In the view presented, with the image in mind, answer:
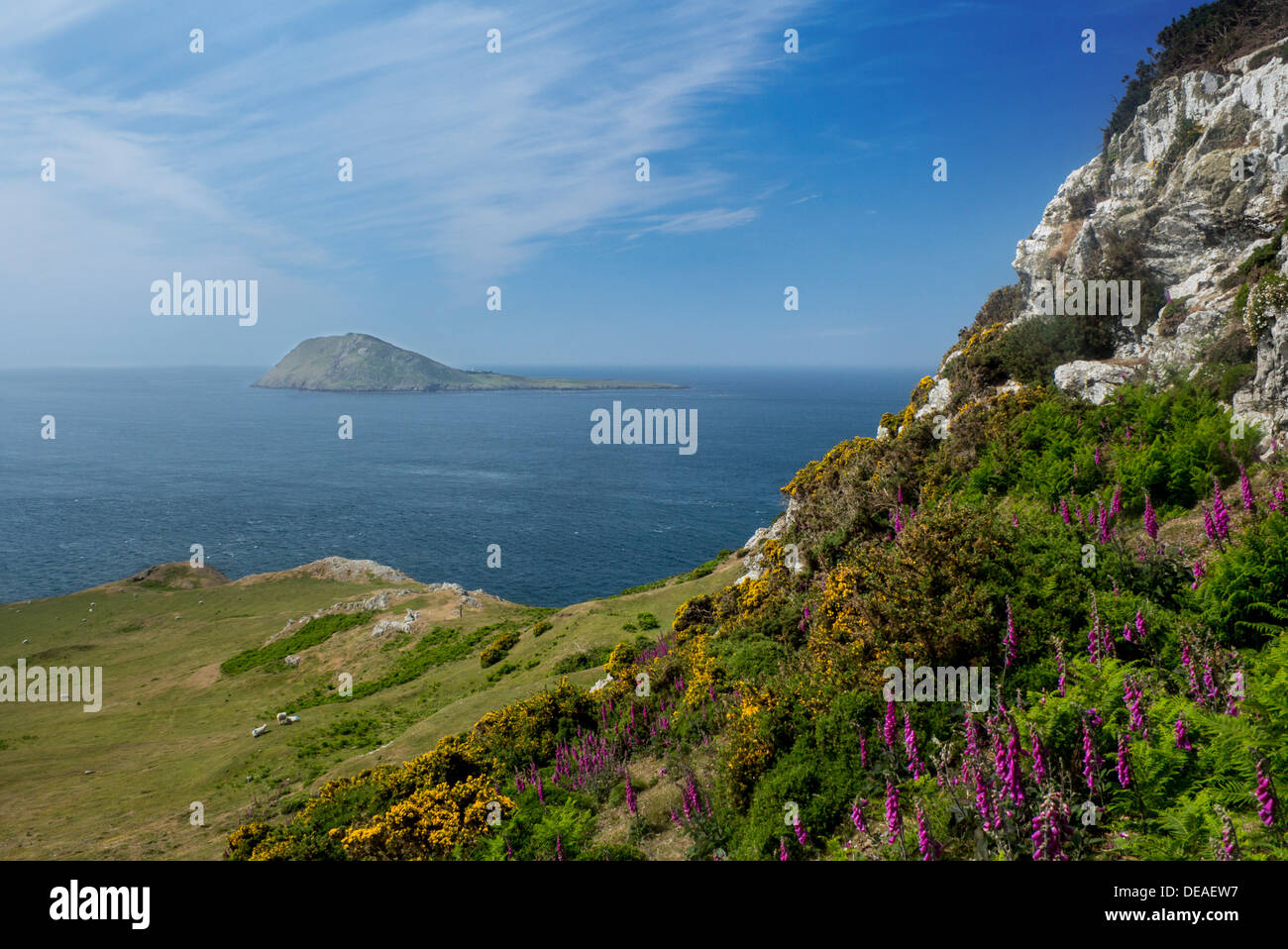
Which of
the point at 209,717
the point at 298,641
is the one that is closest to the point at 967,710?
the point at 209,717

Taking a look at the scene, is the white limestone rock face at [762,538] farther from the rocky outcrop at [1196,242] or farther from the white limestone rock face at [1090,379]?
the white limestone rock face at [1090,379]

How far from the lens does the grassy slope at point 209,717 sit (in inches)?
897

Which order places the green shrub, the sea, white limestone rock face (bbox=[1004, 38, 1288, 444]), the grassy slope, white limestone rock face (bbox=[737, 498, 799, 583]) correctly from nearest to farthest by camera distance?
white limestone rock face (bbox=[1004, 38, 1288, 444]) < the grassy slope < white limestone rock face (bbox=[737, 498, 799, 583]) < the green shrub < the sea

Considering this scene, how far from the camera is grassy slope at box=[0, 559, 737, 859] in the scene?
22.8 m

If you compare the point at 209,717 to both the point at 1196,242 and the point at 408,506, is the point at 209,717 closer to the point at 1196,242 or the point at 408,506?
the point at 1196,242

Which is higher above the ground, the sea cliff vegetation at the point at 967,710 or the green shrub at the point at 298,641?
the sea cliff vegetation at the point at 967,710

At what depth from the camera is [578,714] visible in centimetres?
1792

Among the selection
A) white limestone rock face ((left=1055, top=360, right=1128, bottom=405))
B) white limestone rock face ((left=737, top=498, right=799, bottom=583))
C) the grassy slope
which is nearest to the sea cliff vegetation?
white limestone rock face ((left=1055, top=360, right=1128, bottom=405))

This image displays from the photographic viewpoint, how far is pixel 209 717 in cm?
3725

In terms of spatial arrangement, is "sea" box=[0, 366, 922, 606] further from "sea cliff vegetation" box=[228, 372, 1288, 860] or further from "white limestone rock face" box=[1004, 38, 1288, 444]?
"white limestone rock face" box=[1004, 38, 1288, 444]

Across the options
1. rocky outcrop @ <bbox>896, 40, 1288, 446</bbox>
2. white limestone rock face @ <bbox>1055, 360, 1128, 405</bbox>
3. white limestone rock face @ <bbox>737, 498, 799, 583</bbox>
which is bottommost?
white limestone rock face @ <bbox>737, 498, 799, 583</bbox>

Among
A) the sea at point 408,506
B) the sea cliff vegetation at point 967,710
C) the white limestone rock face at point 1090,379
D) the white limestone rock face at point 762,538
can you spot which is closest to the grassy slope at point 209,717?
the white limestone rock face at point 762,538
